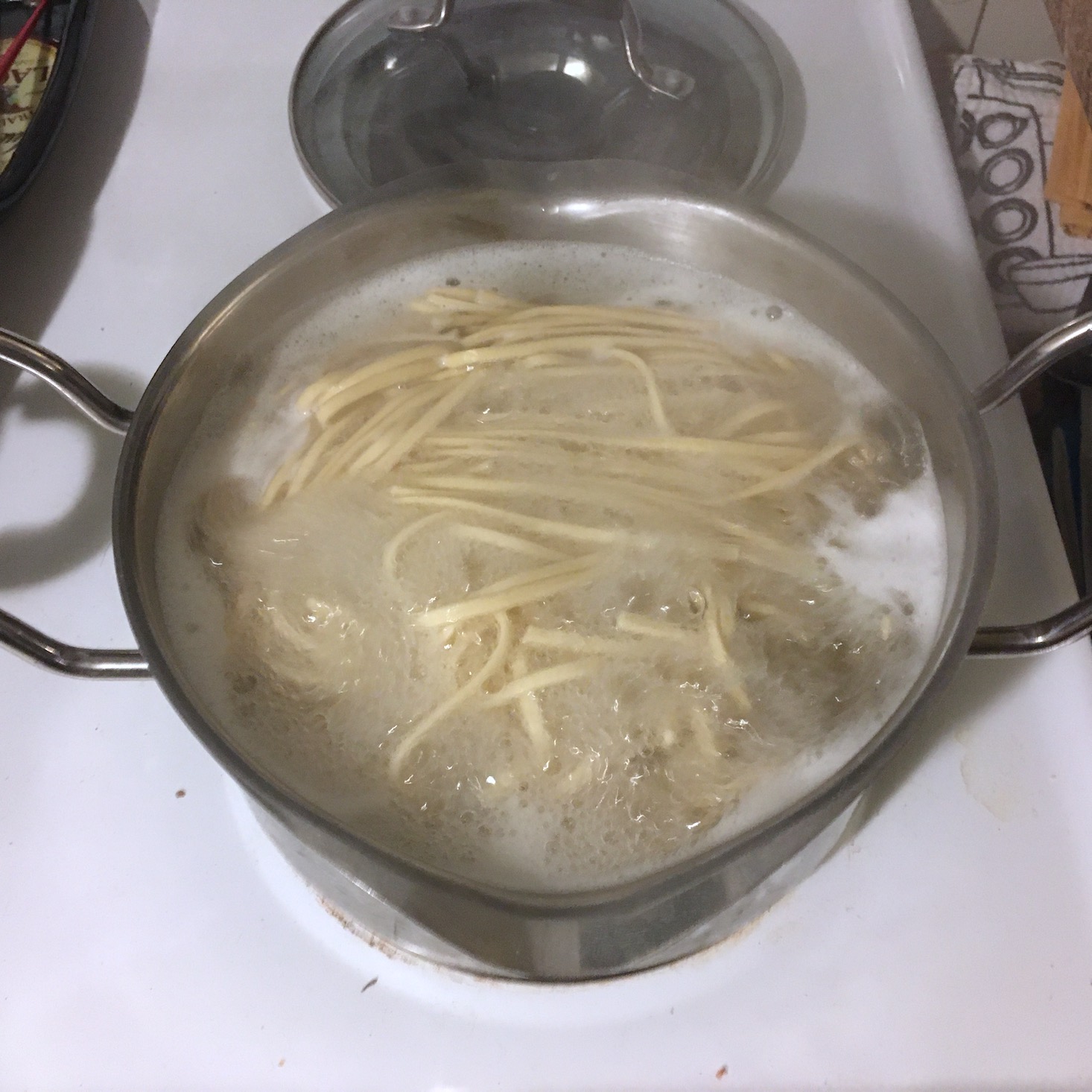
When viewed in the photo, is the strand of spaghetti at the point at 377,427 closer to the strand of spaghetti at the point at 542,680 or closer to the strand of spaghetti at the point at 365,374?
the strand of spaghetti at the point at 365,374

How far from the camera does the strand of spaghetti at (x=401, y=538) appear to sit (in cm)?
52

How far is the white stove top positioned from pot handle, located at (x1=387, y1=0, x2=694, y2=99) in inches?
12.5

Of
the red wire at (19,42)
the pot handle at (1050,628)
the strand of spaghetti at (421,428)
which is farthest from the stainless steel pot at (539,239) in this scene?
the red wire at (19,42)

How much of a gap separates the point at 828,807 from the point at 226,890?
33cm

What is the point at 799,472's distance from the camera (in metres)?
0.55

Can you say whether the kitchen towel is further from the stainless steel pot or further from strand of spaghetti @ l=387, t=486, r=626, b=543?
strand of spaghetti @ l=387, t=486, r=626, b=543

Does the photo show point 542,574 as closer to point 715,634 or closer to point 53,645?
point 715,634

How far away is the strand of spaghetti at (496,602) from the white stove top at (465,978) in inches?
6.4

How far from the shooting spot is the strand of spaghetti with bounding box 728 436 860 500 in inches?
21.3

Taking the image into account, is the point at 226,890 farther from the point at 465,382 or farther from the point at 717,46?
the point at 717,46

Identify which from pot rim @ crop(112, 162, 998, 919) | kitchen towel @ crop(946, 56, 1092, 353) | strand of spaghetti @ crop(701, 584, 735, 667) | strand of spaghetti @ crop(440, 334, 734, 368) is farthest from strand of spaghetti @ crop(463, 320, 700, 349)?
kitchen towel @ crop(946, 56, 1092, 353)

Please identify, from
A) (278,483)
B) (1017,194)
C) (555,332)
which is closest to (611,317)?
(555,332)

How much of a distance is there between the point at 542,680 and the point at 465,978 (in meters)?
0.16

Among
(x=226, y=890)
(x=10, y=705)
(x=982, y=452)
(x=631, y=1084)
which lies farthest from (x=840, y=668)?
(x=10, y=705)
